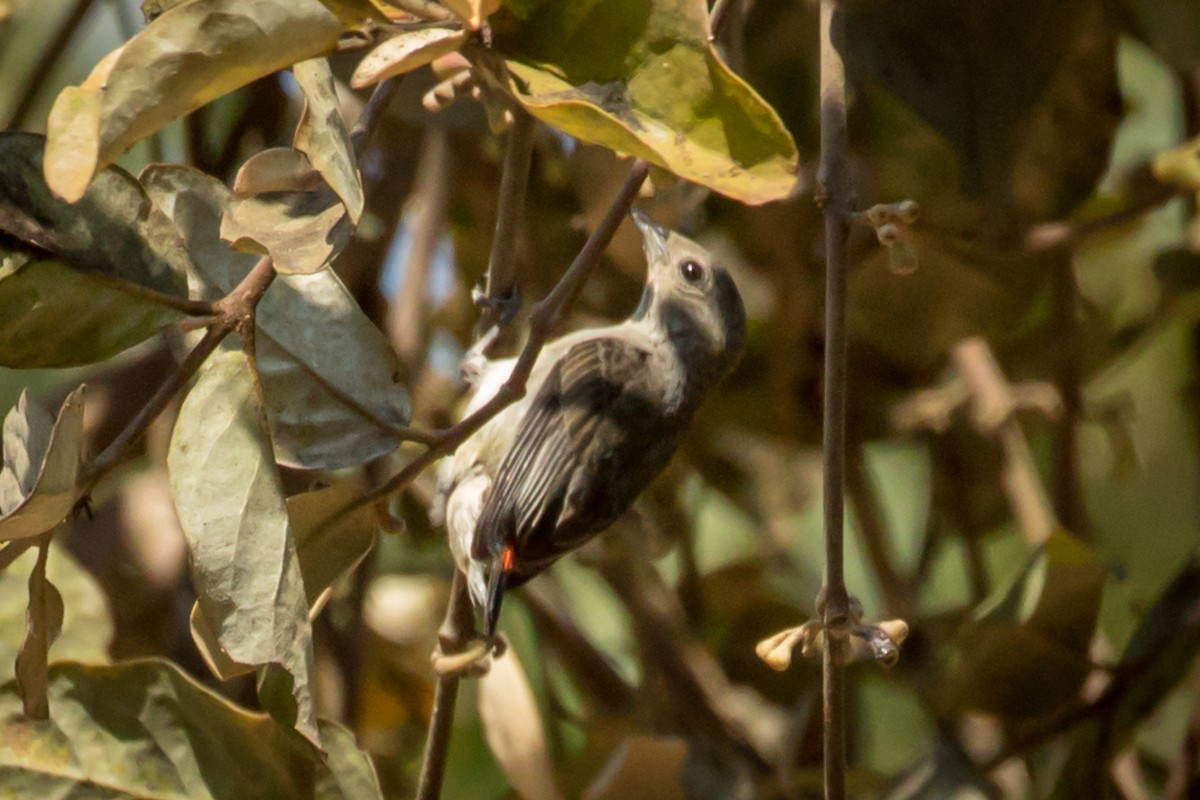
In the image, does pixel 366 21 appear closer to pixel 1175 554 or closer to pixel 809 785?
pixel 809 785

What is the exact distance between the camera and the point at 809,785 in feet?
6.03

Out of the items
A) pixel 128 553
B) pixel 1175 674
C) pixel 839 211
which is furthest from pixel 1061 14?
pixel 128 553

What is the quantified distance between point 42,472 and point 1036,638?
1089 millimetres

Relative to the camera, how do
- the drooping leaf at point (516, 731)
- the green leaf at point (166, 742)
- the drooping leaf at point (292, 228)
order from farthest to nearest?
the drooping leaf at point (516, 731) < the green leaf at point (166, 742) < the drooping leaf at point (292, 228)

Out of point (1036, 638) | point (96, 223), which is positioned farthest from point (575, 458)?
point (96, 223)

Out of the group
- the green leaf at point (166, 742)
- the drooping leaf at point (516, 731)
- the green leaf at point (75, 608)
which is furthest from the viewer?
the drooping leaf at point (516, 731)

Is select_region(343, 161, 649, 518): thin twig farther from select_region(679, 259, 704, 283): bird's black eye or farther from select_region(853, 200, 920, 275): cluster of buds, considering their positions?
select_region(679, 259, 704, 283): bird's black eye

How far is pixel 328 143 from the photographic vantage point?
897mm

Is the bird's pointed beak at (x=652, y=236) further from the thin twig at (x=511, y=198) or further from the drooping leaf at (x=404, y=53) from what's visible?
the drooping leaf at (x=404, y=53)

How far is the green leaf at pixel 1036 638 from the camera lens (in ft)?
5.13

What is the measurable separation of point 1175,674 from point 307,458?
1022 mm

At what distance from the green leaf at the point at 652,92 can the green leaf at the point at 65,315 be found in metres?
0.28

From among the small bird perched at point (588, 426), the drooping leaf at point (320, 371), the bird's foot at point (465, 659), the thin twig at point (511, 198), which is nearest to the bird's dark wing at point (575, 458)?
the small bird perched at point (588, 426)

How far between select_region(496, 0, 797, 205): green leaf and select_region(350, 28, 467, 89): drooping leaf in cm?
5
